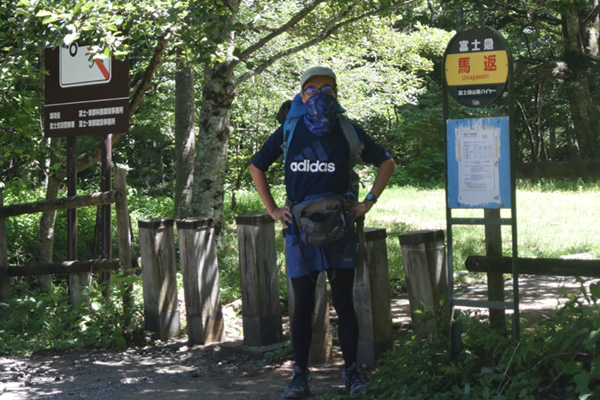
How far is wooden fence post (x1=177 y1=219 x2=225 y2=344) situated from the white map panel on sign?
1956 millimetres

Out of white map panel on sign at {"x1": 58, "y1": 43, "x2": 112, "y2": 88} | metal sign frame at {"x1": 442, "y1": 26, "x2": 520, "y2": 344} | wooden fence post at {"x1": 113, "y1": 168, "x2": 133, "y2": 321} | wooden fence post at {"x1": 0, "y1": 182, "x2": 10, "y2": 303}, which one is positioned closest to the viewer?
metal sign frame at {"x1": 442, "y1": 26, "x2": 520, "y2": 344}

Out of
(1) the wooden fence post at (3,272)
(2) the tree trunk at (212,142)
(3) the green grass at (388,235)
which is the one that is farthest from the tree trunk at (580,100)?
(1) the wooden fence post at (3,272)

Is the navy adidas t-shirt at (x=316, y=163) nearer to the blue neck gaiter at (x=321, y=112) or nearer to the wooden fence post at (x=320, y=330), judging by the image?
the blue neck gaiter at (x=321, y=112)

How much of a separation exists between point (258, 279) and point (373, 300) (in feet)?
4.03

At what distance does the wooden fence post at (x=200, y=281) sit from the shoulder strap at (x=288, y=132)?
2.11 metres

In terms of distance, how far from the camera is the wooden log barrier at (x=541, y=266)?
4.49 meters

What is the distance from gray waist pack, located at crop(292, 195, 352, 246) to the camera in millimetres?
4633

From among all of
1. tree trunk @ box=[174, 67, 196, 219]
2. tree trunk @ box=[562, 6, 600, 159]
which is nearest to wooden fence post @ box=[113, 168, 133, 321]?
tree trunk @ box=[562, 6, 600, 159]

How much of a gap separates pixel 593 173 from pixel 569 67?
3.49 meters

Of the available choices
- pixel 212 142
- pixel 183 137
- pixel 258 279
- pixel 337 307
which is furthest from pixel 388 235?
pixel 337 307

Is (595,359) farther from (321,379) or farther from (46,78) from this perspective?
(46,78)

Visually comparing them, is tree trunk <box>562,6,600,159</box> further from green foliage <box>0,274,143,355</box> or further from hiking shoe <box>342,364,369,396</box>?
green foliage <box>0,274,143,355</box>

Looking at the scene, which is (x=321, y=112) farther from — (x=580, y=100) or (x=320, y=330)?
(x=580, y=100)

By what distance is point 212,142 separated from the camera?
10.4 m
